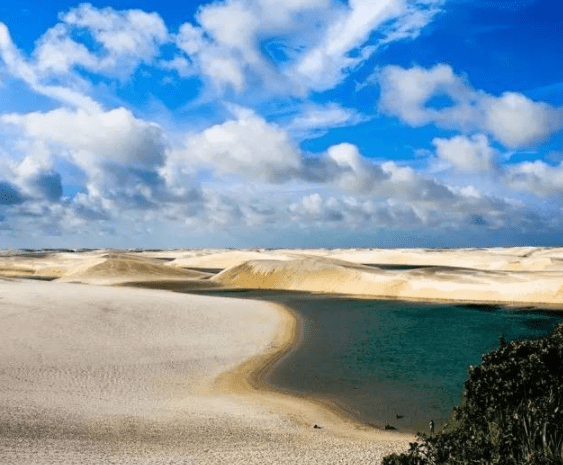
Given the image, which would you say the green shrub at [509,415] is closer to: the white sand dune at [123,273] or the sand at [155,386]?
the sand at [155,386]

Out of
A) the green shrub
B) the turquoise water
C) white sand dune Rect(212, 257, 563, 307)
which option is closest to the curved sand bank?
the turquoise water

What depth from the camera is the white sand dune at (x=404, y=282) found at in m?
46.8

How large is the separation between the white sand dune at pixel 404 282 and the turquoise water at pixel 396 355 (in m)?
6.71

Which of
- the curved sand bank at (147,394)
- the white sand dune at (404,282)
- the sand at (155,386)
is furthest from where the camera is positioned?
the white sand dune at (404,282)

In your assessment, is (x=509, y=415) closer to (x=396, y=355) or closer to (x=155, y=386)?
(x=155, y=386)

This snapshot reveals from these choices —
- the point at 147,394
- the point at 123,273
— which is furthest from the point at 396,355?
the point at 123,273

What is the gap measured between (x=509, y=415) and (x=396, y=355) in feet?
50.7

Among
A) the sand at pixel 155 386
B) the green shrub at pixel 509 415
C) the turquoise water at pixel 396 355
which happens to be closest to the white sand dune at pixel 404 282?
the sand at pixel 155 386

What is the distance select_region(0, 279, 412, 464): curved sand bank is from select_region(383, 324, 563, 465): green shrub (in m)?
2.55

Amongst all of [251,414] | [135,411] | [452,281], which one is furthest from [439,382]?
[452,281]

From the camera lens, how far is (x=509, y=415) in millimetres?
7840

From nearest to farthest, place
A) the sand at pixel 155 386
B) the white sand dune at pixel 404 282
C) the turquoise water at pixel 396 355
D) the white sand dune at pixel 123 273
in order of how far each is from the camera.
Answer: the sand at pixel 155 386 < the turquoise water at pixel 396 355 < the white sand dune at pixel 404 282 < the white sand dune at pixel 123 273

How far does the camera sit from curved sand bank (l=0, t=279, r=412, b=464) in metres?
10.3

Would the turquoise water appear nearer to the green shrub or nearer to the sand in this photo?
the sand
